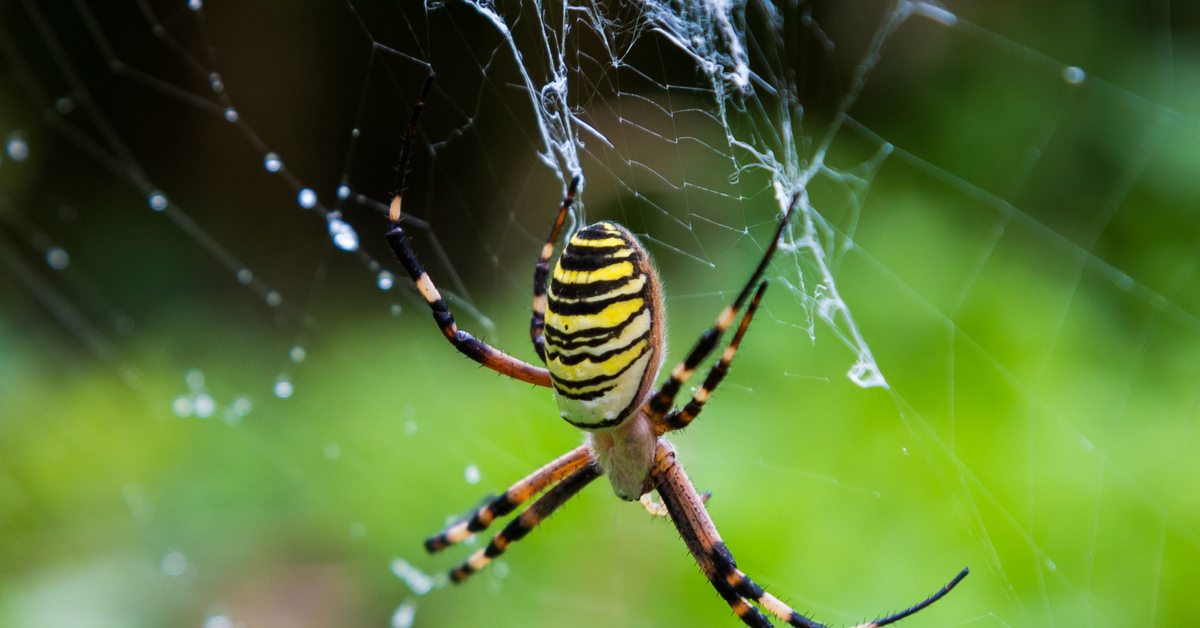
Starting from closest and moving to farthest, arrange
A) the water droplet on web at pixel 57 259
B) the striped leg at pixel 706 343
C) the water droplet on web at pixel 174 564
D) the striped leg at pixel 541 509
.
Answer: the striped leg at pixel 706 343 → the striped leg at pixel 541 509 → the water droplet on web at pixel 174 564 → the water droplet on web at pixel 57 259

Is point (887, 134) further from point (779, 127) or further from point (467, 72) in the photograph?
point (467, 72)

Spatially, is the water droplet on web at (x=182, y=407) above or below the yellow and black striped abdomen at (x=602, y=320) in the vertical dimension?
below

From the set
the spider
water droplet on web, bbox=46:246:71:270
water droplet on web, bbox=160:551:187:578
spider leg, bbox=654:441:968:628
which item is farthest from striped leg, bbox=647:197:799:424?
water droplet on web, bbox=46:246:71:270

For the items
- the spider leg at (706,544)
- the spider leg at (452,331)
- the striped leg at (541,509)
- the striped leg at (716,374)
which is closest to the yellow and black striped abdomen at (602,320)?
the striped leg at (716,374)

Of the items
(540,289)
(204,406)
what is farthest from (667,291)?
(204,406)

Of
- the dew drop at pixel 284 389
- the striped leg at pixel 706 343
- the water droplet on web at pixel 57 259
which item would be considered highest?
the striped leg at pixel 706 343

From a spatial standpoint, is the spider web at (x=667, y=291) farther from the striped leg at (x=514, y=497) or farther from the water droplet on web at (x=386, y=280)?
the striped leg at (x=514, y=497)
